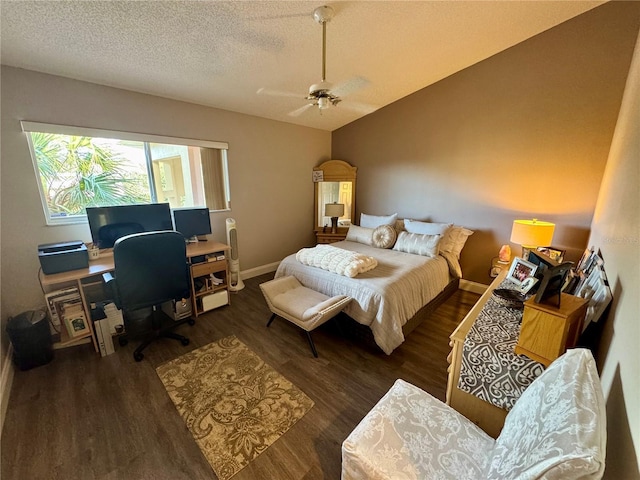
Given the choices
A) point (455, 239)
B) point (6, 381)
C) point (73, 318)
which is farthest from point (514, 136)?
point (6, 381)

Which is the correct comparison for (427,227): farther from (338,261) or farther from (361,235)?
(338,261)

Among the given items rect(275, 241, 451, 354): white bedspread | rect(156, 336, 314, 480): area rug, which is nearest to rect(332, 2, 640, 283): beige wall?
rect(275, 241, 451, 354): white bedspread

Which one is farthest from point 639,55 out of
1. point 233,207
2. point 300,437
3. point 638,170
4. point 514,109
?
point 233,207

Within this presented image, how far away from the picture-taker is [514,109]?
2.98m

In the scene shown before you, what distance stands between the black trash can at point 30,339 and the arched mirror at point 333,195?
10.8ft

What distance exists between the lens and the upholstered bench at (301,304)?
2111 millimetres

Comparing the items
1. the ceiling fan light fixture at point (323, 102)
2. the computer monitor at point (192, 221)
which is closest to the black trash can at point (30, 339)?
the computer monitor at point (192, 221)

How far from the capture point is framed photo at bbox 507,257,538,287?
1638mm

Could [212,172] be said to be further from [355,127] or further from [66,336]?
[355,127]

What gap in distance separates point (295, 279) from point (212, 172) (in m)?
1.86

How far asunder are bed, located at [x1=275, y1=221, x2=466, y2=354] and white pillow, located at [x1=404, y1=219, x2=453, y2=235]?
0.31 m

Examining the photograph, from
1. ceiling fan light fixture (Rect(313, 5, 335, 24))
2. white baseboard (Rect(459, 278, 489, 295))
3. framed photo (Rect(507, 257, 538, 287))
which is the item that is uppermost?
ceiling fan light fixture (Rect(313, 5, 335, 24))

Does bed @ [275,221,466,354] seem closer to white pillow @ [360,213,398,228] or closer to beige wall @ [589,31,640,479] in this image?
white pillow @ [360,213,398,228]

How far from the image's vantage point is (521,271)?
174 centimetres
